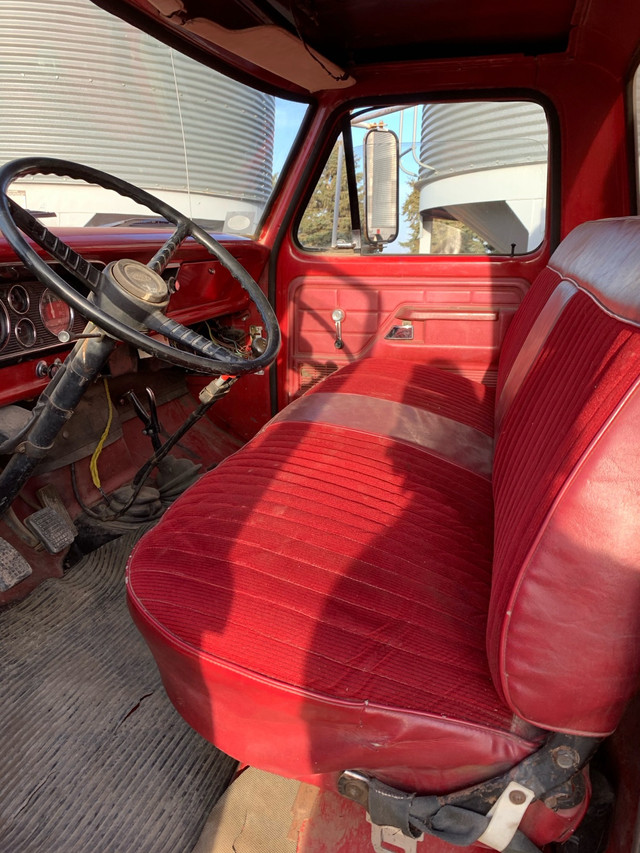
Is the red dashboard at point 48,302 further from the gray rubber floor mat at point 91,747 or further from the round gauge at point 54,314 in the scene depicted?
the gray rubber floor mat at point 91,747

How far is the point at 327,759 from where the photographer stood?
3.23ft

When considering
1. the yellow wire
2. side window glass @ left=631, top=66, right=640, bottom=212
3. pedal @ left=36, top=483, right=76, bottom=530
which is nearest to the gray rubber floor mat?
pedal @ left=36, top=483, right=76, bottom=530

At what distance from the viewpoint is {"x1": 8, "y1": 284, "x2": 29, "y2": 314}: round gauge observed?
1.56 metres

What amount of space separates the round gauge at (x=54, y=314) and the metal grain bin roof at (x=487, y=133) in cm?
151

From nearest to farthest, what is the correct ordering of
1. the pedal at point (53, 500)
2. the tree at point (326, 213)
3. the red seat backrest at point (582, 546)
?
1. the red seat backrest at point (582, 546)
2. the pedal at point (53, 500)
3. the tree at point (326, 213)

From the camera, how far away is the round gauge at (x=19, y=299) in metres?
1.56

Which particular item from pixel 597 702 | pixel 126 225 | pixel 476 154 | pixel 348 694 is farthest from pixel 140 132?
pixel 597 702

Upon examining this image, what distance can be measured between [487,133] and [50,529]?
2069 millimetres

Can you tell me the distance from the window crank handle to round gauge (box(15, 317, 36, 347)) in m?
1.26

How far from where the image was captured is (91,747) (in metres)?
1.43

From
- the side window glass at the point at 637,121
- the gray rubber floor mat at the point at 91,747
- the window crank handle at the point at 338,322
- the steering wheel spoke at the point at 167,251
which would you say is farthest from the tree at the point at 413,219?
the gray rubber floor mat at the point at 91,747

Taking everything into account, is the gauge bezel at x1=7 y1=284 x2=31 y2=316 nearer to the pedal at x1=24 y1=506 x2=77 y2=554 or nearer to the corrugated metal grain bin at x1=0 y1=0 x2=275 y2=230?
the corrugated metal grain bin at x1=0 y1=0 x2=275 y2=230

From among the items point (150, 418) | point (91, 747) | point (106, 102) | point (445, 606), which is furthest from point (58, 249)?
point (150, 418)

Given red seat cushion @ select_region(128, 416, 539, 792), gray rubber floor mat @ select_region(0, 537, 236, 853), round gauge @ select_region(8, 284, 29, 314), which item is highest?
round gauge @ select_region(8, 284, 29, 314)
